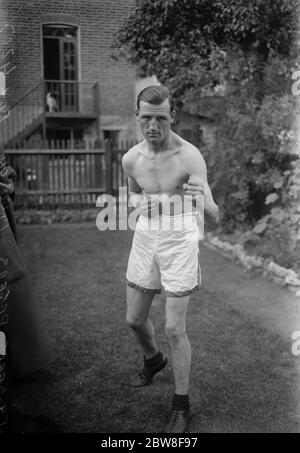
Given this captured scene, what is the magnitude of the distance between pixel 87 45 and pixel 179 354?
1.94 metres

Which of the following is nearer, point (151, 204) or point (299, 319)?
point (151, 204)

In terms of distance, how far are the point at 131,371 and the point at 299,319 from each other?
60.6 inches

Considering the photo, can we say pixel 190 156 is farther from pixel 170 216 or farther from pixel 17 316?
pixel 17 316

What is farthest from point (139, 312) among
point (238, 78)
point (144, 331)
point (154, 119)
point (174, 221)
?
point (238, 78)

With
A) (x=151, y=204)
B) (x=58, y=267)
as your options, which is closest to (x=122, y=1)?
(x=151, y=204)

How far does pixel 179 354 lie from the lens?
294cm

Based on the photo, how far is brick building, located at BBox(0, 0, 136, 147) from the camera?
308 cm

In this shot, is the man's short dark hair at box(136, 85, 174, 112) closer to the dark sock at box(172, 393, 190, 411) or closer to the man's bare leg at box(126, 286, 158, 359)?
the man's bare leg at box(126, 286, 158, 359)

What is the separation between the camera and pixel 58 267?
5727mm

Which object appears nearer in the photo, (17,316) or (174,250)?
(174,250)

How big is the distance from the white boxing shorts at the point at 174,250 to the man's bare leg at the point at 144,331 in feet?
0.72
